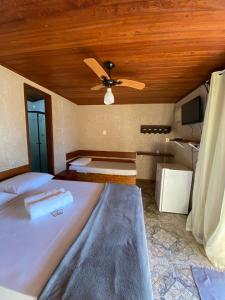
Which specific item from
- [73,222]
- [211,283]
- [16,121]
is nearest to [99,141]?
[16,121]

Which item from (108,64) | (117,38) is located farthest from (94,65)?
(108,64)

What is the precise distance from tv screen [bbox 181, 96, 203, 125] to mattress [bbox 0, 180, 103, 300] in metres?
2.08

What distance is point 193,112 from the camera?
8.76ft

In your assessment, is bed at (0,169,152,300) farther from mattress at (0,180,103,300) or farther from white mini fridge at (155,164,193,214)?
white mini fridge at (155,164,193,214)

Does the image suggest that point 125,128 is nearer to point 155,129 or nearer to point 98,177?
point 155,129

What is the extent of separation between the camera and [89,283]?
766mm

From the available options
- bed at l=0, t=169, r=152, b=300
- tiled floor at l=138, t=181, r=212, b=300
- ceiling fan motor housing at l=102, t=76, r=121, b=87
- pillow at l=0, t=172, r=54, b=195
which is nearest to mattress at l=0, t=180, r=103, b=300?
bed at l=0, t=169, r=152, b=300

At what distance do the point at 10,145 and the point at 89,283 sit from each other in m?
2.12

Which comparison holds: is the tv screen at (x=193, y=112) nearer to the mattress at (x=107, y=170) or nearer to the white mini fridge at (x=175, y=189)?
the white mini fridge at (x=175, y=189)

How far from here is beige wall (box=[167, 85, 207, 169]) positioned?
8.66ft

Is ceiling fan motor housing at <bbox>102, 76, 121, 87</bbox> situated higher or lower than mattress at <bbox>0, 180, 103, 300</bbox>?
higher

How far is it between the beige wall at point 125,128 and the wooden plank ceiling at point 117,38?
65.6 inches

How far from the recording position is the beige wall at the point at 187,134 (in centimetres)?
264

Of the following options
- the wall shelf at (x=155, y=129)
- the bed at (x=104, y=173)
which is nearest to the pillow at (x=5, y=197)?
the bed at (x=104, y=173)
